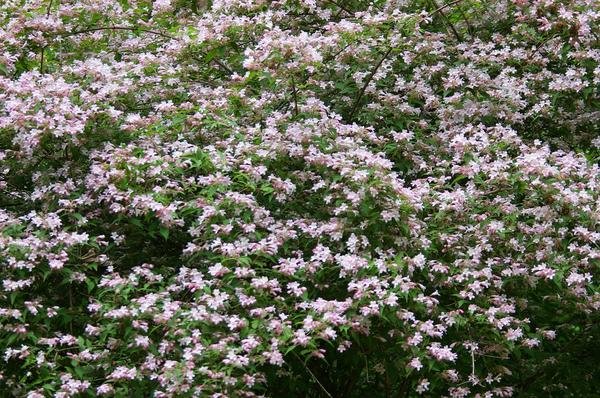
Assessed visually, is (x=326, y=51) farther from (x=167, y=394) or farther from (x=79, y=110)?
(x=167, y=394)

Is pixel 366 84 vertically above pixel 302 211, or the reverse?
pixel 366 84

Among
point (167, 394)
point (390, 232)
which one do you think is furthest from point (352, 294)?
point (167, 394)

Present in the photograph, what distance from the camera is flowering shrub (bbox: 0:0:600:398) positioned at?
11.8ft

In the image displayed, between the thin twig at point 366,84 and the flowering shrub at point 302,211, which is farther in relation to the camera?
the thin twig at point 366,84

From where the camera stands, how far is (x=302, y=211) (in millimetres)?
4418

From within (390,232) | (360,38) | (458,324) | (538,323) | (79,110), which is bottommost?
(538,323)

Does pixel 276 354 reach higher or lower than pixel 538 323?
higher

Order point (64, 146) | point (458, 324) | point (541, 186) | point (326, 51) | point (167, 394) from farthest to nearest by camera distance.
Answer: point (326, 51) < point (64, 146) < point (541, 186) < point (458, 324) < point (167, 394)

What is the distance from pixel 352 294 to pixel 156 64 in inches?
85.1

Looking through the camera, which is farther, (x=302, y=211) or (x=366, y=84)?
(x=366, y=84)

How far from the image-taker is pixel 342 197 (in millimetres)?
4023

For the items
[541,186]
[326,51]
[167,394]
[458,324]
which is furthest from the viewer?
[326,51]

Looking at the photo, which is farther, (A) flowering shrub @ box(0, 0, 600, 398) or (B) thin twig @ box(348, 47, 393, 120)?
(B) thin twig @ box(348, 47, 393, 120)

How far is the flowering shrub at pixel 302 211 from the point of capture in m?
3.61
